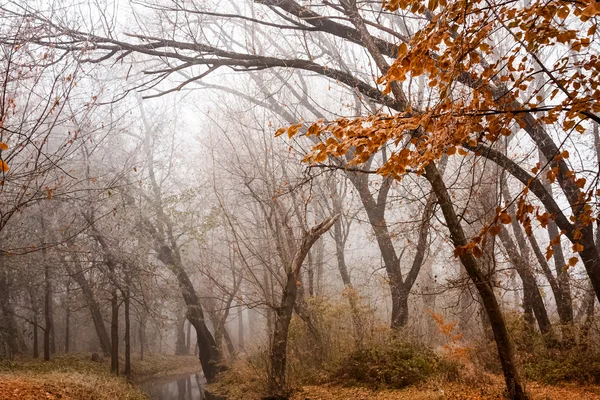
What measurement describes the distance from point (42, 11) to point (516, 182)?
1375 cm

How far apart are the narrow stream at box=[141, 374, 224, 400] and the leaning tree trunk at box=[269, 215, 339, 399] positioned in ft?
14.7

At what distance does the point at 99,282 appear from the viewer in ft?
47.2

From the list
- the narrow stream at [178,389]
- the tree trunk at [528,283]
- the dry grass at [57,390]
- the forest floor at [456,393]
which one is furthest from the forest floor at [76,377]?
the tree trunk at [528,283]

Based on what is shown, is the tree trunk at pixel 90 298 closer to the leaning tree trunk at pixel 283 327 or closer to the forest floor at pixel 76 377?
the forest floor at pixel 76 377

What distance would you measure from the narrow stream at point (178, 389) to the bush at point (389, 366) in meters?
5.00

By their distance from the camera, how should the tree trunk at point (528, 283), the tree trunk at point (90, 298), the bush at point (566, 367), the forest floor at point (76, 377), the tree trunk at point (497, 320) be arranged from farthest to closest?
1. the tree trunk at point (90, 298)
2. the tree trunk at point (528, 283)
3. the forest floor at point (76, 377)
4. the bush at point (566, 367)
5. the tree trunk at point (497, 320)

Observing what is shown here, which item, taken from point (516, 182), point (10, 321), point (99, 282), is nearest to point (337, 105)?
point (516, 182)

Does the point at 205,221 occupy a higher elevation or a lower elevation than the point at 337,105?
lower

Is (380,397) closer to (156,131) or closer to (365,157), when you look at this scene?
(365,157)

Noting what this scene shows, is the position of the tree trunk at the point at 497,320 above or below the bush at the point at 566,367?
above

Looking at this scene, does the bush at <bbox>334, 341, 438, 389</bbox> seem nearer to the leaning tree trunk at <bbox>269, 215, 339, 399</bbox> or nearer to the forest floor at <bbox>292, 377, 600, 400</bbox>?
the forest floor at <bbox>292, 377, 600, 400</bbox>

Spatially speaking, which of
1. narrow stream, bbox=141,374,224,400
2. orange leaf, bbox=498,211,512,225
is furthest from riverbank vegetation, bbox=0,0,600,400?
narrow stream, bbox=141,374,224,400

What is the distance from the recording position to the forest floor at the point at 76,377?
23.9ft

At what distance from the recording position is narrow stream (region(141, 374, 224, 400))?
13611mm
